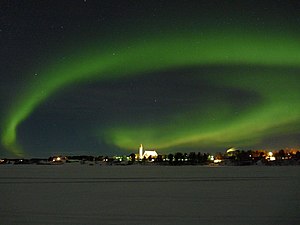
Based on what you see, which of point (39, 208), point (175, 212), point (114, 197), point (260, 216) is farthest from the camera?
point (114, 197)

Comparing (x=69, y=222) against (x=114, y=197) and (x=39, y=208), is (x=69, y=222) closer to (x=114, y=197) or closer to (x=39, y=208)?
(x=39, y=208)

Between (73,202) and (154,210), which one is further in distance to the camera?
(73,202)

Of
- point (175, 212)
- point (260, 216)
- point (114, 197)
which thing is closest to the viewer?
point (260, 216)

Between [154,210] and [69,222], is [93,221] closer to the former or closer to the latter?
[69,222]

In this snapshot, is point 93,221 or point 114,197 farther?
point 114,197

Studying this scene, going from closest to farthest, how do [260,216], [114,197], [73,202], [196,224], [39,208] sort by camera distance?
[196,224] → [260,216] → [39,208] → [73,202] → [114,197]

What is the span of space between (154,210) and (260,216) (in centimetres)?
544

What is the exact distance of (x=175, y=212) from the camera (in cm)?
2548

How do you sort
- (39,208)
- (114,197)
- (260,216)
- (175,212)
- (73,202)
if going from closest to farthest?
(260,216) → (175,212) → (39,208) → (73,202) → (114,197)

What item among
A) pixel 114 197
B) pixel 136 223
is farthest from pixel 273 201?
pixel 136 223

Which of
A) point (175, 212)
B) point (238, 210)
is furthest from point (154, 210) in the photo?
point (238, 210)

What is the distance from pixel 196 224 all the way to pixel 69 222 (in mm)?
5275

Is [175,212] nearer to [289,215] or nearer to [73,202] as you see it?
[289,215]

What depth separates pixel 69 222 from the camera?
→ 70.9 ft
